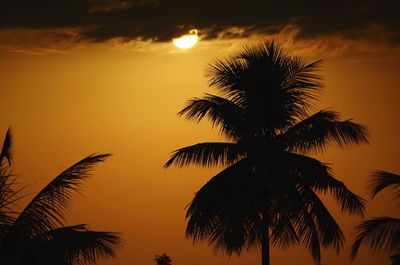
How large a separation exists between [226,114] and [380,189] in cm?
598

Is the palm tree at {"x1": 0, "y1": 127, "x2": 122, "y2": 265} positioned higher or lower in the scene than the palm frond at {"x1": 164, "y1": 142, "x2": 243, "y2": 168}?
lower

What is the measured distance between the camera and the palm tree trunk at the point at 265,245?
23.6 m

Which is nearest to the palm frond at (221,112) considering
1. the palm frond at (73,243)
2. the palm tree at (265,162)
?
the palm tree at (265,162)

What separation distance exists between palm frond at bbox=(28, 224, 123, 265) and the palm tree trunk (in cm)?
972

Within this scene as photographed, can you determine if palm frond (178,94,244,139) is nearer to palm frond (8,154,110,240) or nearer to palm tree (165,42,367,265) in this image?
palm tree (165,42,367,265)

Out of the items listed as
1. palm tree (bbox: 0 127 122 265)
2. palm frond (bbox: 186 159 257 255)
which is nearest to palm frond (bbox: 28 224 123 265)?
palm tree (bbox: 0 127 122 265)

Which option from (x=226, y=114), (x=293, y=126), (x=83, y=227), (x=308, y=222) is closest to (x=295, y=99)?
(x=293, y=126)

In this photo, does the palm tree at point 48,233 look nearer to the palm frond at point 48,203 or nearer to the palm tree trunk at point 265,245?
the palm frond at point 48,203

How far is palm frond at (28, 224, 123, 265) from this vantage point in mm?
14648

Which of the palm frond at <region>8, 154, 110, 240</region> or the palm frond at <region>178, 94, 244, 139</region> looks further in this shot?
the palm frond at <region>178, 94, 244, 139</region>

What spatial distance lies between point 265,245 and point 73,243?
33.6ft

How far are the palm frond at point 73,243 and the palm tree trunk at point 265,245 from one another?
9.72 meters

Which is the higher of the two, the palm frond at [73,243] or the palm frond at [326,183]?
the palm frond at [326,183]

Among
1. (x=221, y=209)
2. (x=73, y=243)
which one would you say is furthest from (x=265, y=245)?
(x=73, y=243)
